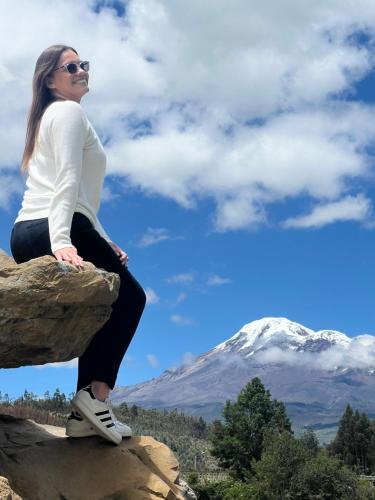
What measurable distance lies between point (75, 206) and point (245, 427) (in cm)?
6338

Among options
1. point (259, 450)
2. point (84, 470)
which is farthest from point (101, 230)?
point (259, 450)

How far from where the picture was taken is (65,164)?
486 centimetres

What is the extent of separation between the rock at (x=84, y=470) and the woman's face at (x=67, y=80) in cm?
287

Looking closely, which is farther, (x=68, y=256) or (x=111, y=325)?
(x=111, y=325)

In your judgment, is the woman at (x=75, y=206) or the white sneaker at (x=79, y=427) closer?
the woman at (x=75, y=206)

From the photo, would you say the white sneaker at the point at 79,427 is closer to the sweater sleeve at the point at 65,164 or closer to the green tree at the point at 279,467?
the sweater sleeve at the point at 65,164

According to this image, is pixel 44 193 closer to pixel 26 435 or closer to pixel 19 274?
pixel 19 274

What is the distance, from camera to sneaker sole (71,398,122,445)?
16.9 feet

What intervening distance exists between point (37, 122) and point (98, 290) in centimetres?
158

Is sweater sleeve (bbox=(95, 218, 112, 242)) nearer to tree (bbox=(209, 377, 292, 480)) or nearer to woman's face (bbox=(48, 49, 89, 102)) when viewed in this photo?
woman's face (bbox=(48, 49, 89, 102))

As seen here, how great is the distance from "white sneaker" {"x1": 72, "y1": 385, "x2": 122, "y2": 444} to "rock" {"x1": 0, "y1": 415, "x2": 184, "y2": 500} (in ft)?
0.66

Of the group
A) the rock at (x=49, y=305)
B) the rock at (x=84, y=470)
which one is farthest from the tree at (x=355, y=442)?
the rock at (x=49, y=305)

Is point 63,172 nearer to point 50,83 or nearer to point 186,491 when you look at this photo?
point 50,83

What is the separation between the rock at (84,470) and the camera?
505cm
